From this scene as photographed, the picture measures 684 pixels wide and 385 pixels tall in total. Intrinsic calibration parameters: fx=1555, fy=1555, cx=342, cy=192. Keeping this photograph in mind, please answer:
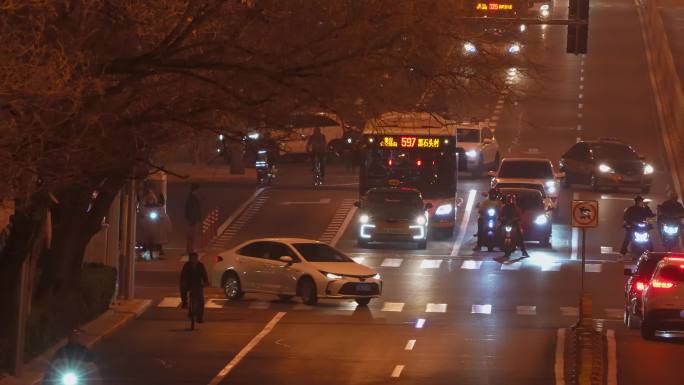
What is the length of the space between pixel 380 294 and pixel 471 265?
6.62m

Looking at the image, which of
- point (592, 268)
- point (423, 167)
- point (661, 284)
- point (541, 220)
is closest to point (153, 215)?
point (423, 167)

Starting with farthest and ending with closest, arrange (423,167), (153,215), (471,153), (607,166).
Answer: (471,153) < (607,166) < (423,167) < (153,215)

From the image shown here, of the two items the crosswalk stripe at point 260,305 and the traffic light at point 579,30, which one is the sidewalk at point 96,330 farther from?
the traffic light at point 579,30

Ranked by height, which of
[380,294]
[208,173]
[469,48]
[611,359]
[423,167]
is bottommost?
[611,359]

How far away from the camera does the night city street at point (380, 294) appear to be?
2289 centimetres

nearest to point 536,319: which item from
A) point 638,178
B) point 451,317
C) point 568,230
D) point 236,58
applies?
point 451,317

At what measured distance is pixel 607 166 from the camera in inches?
1935

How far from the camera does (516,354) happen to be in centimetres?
2488

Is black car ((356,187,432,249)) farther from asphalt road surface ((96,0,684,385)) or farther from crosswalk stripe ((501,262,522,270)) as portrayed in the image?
crosswalk stripe ((501,262,522,270))

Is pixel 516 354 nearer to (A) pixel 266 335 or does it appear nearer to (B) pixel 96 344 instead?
(A) pixel 266 335

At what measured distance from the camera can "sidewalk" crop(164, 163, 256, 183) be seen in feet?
175

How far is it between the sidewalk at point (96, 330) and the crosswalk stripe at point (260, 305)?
208 cm

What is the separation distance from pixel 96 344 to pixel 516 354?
22.9ft

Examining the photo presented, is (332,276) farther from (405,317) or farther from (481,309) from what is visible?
(481,309)
